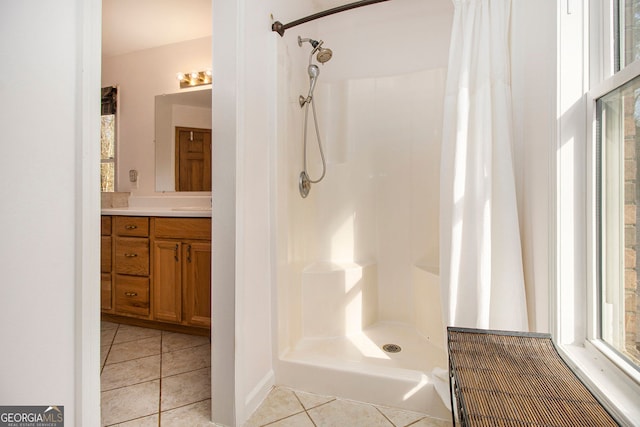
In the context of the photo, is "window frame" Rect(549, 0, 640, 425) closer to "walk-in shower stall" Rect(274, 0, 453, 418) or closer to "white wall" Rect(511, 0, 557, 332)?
"white wall" Rect(511, 0, 557, 332)

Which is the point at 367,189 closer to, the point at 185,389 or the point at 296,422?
the point at 296,422

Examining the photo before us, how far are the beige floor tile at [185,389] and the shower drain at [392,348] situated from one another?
1.02 m

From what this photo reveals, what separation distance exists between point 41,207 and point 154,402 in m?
1.29

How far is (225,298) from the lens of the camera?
1.34 m

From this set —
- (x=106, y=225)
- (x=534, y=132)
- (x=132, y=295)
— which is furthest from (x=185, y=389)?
(x=534, y=132)

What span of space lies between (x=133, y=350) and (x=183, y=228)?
2.88 ft

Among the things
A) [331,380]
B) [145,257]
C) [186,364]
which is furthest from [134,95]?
[331,380]

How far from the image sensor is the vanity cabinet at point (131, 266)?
7.58ft

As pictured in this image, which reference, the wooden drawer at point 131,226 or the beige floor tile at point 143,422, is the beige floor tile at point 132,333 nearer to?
the wooden drawer at point 131,226

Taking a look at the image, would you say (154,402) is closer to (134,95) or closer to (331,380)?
(331,380)

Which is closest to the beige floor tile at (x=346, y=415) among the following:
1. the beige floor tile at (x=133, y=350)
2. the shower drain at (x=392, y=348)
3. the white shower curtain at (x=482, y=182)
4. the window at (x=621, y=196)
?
the shower drain at (x=392, y=348)

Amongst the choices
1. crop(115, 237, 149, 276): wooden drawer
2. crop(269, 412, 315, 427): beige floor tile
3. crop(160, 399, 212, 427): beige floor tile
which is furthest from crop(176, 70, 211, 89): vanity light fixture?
crop(269, 412, 315, 427): beige floor tile

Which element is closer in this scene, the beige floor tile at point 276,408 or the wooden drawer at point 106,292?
the beige floor tile at point 276,408

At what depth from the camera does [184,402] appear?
1.53m
